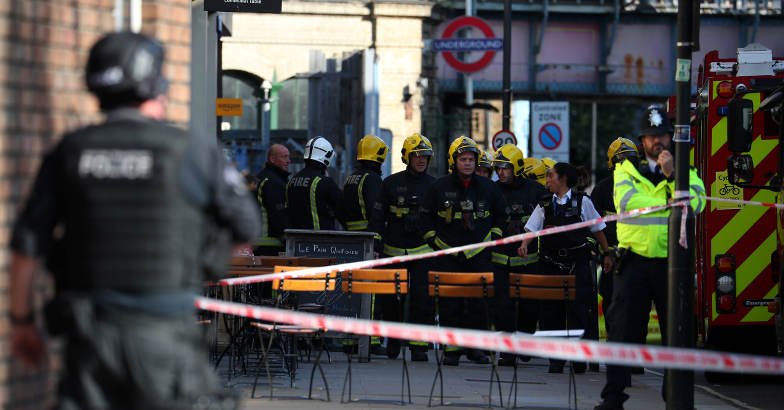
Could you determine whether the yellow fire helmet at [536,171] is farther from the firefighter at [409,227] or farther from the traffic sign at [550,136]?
the traffic sign at [550,136]

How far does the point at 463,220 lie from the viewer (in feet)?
48.4

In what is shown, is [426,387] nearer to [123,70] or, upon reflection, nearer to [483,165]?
[483,165]

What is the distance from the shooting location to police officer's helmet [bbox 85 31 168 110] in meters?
5.52

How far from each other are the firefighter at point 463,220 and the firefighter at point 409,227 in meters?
0.20

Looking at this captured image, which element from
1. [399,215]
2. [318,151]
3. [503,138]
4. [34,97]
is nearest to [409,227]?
[399,215]

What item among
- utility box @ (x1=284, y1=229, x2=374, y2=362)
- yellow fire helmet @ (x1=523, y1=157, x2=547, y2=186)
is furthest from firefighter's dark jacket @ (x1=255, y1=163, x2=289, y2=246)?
yellow fire helmet @ (x1=523, y1=157, x2=547, y2=186)

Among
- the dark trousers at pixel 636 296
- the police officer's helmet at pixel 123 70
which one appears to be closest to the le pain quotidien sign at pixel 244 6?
the dark trousers at pixel 636 296

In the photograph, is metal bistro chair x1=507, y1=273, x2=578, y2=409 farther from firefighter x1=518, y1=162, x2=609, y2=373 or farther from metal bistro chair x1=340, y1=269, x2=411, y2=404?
firefighter x1=518, y1=162, x2=609, y2=373

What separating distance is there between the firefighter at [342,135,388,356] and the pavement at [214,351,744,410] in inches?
56.0

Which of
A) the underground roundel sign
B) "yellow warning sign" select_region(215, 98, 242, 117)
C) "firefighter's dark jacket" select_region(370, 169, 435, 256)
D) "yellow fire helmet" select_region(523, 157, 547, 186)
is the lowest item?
"firefighter's dark jacket" select_region(370, 169, 435, 256)

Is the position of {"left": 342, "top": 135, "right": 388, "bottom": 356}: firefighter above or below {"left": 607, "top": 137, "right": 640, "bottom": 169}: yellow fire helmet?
below

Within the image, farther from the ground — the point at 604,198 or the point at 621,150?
the point at 621,150

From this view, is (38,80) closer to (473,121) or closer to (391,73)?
(391,73)

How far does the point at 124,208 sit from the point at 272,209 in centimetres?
1091
